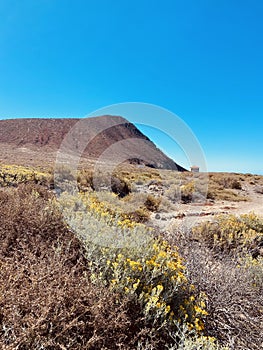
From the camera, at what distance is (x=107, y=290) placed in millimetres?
2100

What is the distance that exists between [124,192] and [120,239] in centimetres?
767

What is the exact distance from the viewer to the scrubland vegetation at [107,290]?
1715 mm

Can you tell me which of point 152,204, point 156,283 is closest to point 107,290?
point 156,283

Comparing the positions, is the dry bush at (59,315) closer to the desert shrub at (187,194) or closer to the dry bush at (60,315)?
the dry bush at (60,315)

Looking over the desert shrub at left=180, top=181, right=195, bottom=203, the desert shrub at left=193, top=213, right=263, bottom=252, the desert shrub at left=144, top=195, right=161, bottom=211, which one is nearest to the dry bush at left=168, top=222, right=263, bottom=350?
the desert shrub at left=193, top=213, right=263, bottom=252

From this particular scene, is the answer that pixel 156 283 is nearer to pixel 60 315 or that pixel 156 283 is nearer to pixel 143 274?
pixel 143 274

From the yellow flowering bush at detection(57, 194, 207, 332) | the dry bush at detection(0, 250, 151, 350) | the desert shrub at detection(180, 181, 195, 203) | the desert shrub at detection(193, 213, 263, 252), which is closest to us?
the dry bush at detection(0, 250, 151, 350)

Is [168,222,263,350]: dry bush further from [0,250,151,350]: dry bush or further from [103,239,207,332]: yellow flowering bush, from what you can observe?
[0,250,151,350]: dry bush

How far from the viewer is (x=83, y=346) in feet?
5.42

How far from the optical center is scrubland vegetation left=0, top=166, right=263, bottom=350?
5.63 feet

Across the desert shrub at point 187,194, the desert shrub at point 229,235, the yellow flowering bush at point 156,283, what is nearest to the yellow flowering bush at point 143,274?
the yellow flowering bush at point 156,283

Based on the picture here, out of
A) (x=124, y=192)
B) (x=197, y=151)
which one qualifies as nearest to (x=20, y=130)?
(x=124, y=192)

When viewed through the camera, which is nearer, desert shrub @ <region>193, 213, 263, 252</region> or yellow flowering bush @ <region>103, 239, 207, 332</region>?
yellow flowering bush @ <region>103, 239, 207, 332</region>


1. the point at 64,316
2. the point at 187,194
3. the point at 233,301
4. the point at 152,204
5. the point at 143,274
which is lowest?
the point at 233,301
